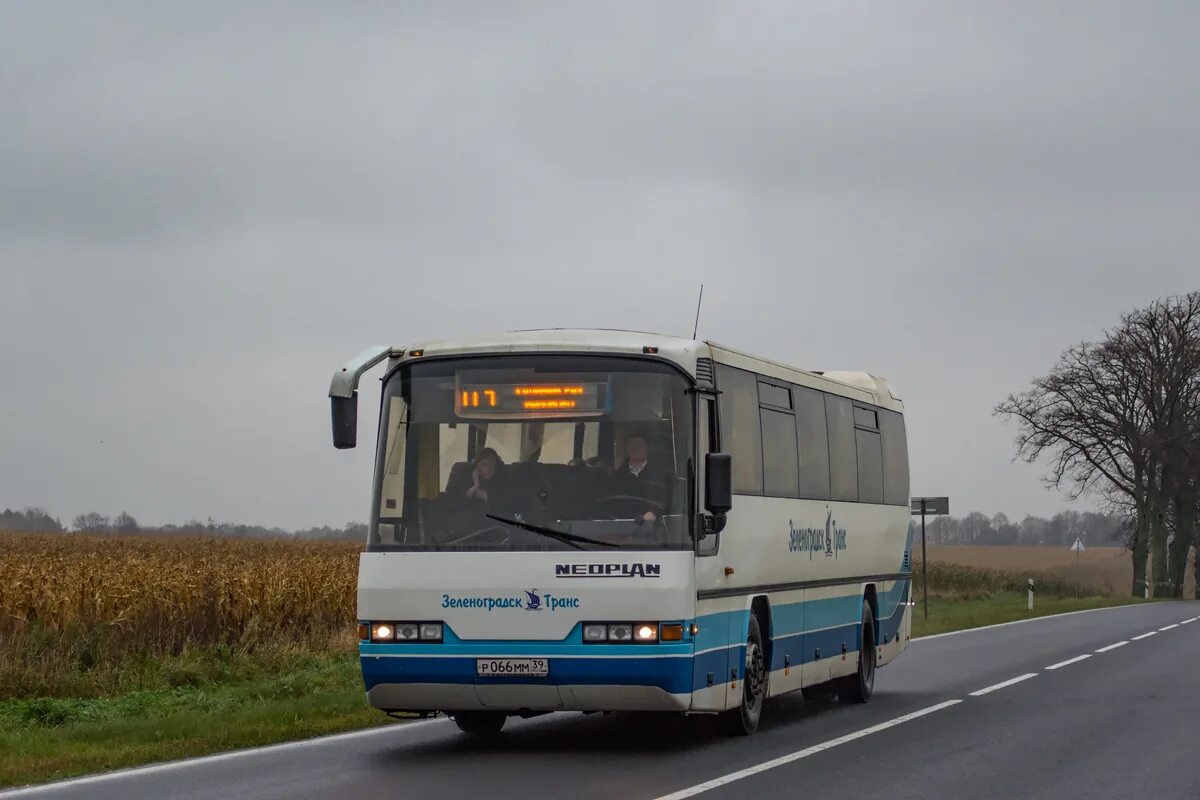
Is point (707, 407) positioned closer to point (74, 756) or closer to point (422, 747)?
point (422, 747)

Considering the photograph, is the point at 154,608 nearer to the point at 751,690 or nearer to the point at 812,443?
the point at 812,443

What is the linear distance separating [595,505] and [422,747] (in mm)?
2470

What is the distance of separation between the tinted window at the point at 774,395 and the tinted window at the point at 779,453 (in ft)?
0.26

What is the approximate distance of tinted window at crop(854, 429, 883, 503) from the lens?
18.7 meters

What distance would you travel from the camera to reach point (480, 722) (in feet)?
47.4

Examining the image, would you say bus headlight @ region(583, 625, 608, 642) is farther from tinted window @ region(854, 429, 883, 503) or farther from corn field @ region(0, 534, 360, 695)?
corn field @ region(0, 534, 360, 695)

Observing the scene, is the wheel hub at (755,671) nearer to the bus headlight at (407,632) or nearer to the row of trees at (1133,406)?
the bus headlight at (407,632)

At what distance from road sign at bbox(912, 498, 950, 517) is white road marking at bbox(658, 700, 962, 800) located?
58.3 feet

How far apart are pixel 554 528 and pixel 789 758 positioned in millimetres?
2304

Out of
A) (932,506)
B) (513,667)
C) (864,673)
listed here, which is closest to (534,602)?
(513,667)

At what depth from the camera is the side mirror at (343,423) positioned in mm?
12195

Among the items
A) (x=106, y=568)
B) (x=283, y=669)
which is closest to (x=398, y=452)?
(x=283, y=669)

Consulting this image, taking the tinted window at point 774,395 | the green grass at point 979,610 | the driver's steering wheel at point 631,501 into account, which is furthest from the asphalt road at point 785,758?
the green grass at point 979,610

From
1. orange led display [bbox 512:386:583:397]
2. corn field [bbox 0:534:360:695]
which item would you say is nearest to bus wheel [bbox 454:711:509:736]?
orange led display [bbox 512:386:583:397]
